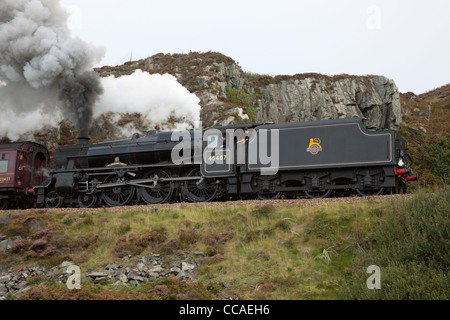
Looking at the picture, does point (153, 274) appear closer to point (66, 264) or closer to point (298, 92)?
point (66, 264)

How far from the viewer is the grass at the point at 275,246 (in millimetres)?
7441

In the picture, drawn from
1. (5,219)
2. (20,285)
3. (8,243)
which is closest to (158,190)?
(5,219)

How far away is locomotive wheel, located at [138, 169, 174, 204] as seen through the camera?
14.8 m

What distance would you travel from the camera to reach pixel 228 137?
14.0m

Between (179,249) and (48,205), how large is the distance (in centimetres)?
906

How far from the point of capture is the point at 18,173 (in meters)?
17.4

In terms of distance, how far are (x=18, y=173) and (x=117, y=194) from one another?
5.11 m

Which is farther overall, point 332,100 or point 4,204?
point 332,100

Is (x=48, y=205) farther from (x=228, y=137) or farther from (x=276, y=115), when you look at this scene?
(x=276, y=115)

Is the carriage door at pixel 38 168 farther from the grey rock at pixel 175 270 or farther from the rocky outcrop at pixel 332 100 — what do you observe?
the rocky outcrop at pixel 332 100

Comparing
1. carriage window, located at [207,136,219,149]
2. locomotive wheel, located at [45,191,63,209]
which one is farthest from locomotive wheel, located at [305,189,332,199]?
locomotive wheel, located at [45,191,63,209]

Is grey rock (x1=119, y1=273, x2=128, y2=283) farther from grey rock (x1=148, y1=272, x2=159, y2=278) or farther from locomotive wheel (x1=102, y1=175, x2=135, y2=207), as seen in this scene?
locomotive wheel (x1=102, y1=175, x2=135, y2=207)

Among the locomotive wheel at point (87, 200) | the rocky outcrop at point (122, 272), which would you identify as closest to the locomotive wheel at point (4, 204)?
the locomotive wheel at point (87, 200)

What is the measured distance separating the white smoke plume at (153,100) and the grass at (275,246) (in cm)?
1049
